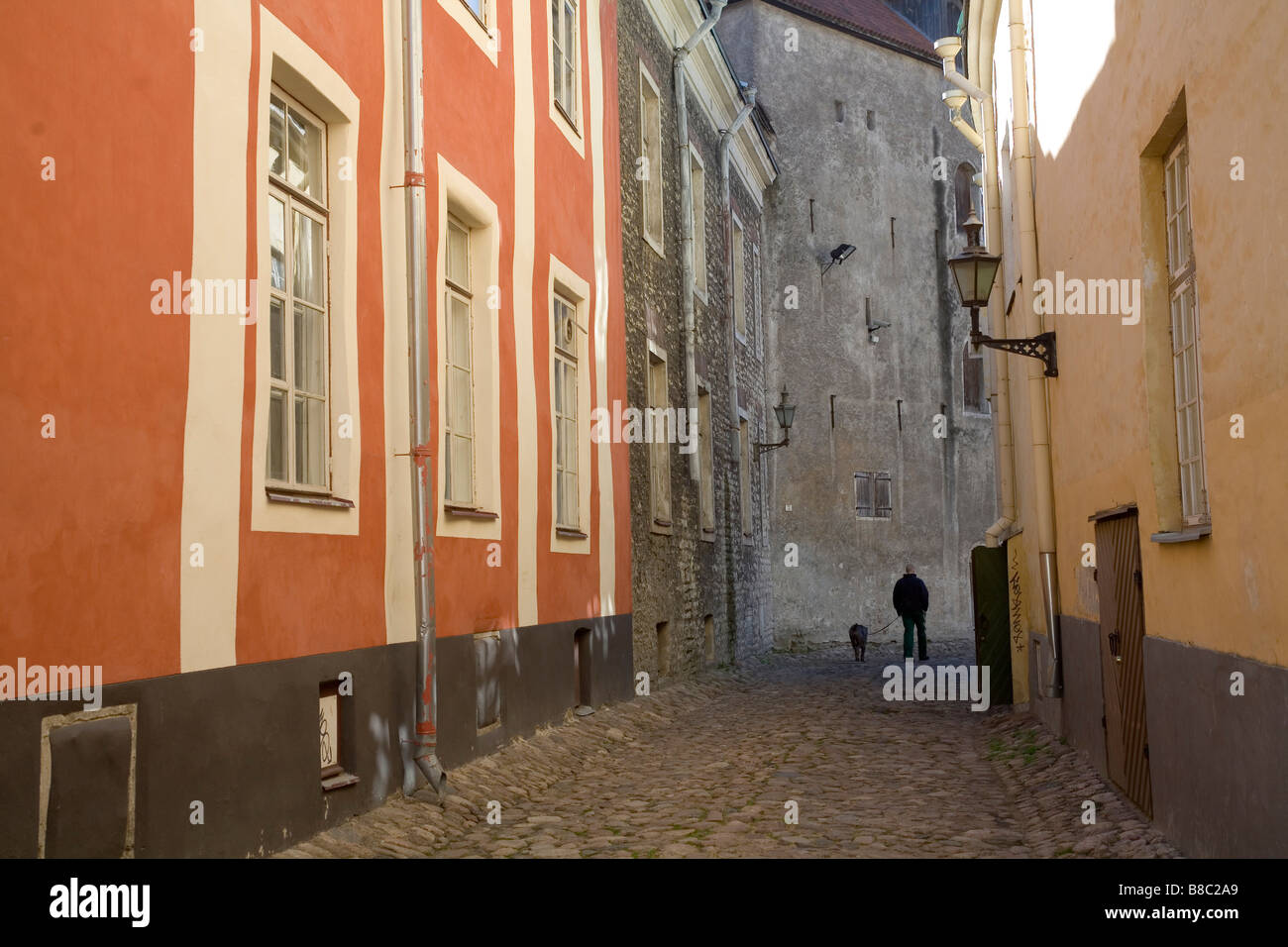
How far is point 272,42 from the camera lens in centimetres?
593

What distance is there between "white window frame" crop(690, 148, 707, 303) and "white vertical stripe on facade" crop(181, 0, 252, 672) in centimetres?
1159

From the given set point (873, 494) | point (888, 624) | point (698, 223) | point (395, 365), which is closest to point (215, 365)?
point (395, 365)

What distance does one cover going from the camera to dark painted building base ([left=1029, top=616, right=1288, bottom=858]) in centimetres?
432

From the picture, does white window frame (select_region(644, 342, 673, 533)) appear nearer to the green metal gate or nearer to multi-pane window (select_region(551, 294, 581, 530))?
multi-pane window (select_region(551, 294, 581, 530))

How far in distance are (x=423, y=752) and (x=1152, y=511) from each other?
12.8 ft

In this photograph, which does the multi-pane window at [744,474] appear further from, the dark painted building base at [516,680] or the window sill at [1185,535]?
the window sill at [1185,535]

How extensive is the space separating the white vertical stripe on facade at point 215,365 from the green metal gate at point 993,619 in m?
8.65

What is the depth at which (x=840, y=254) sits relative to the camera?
25.1 meters

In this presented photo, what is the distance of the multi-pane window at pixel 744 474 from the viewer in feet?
66.0

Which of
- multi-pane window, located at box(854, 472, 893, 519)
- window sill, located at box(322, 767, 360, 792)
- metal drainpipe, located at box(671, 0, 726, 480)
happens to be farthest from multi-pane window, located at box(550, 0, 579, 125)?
multi-pane window, located at box(854, 472, 893, 519)

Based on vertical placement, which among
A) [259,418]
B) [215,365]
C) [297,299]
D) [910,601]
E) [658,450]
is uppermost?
[658,450]

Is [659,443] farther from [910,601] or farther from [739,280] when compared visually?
[739,280]

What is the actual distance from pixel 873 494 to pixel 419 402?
18605mm

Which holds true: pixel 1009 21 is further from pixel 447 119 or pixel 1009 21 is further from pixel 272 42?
pixel 272 42
